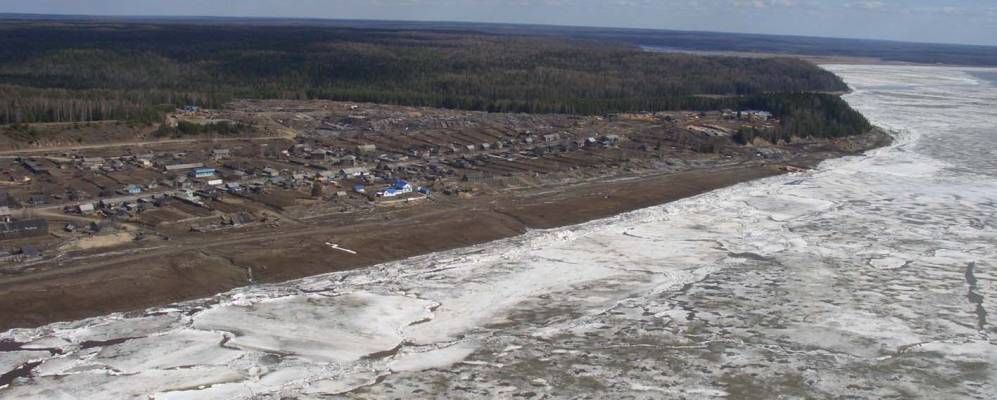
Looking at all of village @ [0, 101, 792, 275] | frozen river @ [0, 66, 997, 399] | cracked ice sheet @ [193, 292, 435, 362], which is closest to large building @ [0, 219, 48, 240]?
village @ [0, 101, 792, 275]

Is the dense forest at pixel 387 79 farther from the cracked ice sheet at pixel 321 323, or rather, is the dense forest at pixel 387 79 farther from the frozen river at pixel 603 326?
the cracked ice sheet at pixel 321 323

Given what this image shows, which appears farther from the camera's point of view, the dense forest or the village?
the dense forest

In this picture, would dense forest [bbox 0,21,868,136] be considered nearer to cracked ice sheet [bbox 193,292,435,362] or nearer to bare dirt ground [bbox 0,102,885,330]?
bare dirt ground [bbox 0,102,885,330]

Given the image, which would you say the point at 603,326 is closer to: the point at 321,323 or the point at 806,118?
the point at 321,323

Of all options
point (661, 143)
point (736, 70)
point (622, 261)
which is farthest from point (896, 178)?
point (736, 70)

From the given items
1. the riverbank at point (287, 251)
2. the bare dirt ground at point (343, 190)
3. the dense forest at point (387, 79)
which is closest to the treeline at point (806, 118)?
the dense forest at point (387, 79)

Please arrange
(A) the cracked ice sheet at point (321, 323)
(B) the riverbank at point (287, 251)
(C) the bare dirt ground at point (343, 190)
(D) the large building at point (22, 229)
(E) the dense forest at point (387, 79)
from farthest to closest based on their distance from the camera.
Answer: (E) the dense forest at point (387, 79) → (D) the large building at point (22, 229) → (C) the bare dirt ground at point (343, 190) → (B) the riverbank at point (287, 251) → (A) the cracked ice sheet at point (321, 323)
